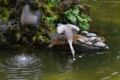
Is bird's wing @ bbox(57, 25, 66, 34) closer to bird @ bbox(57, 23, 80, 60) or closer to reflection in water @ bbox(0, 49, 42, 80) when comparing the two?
bird @ bbox(57, 23, 80, 60)

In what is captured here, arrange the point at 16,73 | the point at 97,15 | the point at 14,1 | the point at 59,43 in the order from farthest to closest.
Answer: the point at 97,15
the point at 14,1
the point at 59,43
the point at 16,73

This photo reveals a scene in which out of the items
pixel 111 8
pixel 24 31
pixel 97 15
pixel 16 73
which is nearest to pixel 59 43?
pixel 24 31

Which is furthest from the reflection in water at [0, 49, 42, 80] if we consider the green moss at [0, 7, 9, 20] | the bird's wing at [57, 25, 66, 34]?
the green moss at [0, 7, 9, 20]

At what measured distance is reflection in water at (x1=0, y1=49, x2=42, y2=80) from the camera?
701cm

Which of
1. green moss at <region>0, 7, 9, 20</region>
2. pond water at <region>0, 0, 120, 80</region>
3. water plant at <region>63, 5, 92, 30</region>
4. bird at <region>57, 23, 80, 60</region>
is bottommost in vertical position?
pond water at <region>0, 0, 120, 80</region>

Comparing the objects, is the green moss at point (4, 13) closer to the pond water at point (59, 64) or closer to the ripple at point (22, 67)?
the pond water at point (59, 64)

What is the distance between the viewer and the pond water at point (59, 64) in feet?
23.2

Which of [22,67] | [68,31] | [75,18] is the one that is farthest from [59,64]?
[75,18]

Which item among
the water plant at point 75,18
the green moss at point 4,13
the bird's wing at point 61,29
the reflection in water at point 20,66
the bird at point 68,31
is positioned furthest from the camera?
the water plant at point 75,18

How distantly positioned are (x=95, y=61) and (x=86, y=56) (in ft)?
1.65

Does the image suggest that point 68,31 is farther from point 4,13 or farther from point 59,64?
point 4,13

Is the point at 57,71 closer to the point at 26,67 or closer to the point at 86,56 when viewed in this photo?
the point at 26,67

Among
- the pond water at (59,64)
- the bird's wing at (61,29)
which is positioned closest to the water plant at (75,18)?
the bird's wing at (61,29)

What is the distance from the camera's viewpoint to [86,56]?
8578 mm
